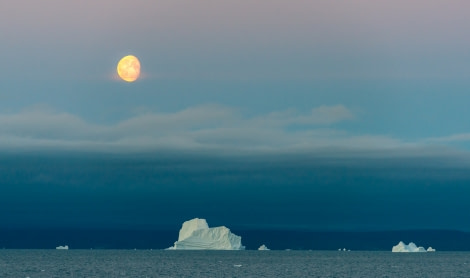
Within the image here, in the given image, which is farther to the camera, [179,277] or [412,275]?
[412,275]

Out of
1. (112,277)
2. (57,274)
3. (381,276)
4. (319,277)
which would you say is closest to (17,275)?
(57,274)

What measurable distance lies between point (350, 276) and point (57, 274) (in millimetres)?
52583

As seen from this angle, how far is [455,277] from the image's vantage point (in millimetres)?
146125

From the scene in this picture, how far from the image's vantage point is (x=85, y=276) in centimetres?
13412

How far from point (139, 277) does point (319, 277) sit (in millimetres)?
30640

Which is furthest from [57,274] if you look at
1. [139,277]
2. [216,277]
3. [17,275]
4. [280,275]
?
[280,275]

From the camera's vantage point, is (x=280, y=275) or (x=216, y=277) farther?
(x=280, y=275)

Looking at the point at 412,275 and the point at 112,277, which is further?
the point at 412,275

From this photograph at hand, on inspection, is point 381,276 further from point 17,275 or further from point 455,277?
point 17,275

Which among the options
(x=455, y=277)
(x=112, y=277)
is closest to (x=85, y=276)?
(x=112, y=277)

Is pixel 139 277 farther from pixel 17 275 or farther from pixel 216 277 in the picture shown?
pixel 17 275

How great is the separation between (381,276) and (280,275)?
59.8 ft

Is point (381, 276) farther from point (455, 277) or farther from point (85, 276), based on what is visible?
point (85, 276)

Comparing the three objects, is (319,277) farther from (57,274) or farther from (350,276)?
(57,274)
